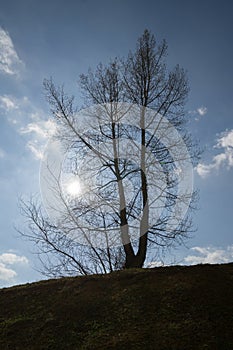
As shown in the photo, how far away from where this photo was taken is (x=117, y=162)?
35.9 ft

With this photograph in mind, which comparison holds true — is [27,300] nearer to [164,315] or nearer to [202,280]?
[164,315]

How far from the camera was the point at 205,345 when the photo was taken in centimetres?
380

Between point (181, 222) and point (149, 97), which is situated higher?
point (149, 97)

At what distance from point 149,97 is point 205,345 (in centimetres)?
940

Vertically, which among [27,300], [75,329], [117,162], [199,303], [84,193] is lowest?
[75,329]

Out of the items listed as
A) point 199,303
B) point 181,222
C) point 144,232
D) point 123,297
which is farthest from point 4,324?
point 181,222

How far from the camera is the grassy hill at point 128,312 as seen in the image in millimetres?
4121

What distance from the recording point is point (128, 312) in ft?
→ 16.2

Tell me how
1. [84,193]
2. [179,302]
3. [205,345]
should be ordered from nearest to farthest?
[205,345], [179,302], [84,193]

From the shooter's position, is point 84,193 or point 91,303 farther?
point 84,193

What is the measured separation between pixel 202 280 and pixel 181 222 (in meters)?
4.81

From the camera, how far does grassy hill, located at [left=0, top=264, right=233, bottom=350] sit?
162 inches

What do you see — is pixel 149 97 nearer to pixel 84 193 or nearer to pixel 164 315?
pixel 84 193

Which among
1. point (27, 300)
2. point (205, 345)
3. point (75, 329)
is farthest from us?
point (27, 300)
